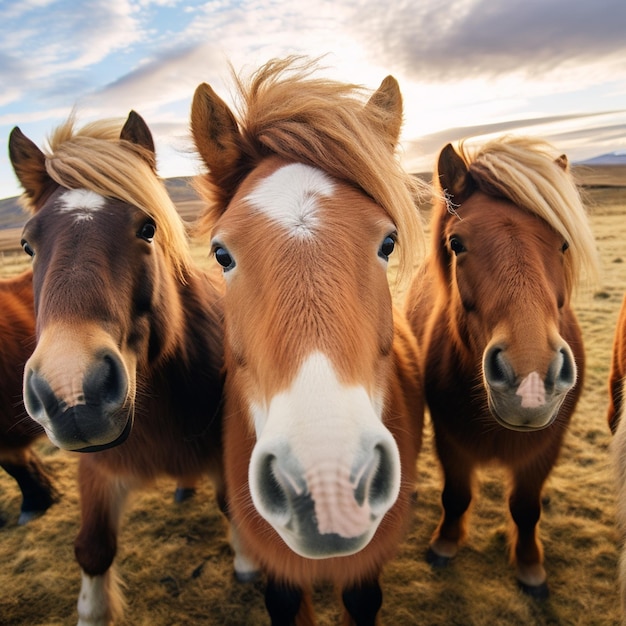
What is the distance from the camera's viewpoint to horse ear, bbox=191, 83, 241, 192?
6.50ft

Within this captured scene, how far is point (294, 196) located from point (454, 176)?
4.56 ft

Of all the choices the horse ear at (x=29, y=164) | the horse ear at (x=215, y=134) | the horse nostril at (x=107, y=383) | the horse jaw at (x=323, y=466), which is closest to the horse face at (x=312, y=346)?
the horse jaw at (x=323, y=466)

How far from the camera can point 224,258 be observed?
1759mm

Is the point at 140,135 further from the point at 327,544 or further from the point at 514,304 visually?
the point at 327,544

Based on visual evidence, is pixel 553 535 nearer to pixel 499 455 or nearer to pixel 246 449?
pixel 499 455

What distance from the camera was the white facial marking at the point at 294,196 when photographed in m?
1.53

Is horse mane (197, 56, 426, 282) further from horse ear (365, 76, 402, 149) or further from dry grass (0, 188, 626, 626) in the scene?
dry grass (0, 188, 626, 626)

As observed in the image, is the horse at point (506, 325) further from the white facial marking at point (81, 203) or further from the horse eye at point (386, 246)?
the white facial marking at point (81, 203)

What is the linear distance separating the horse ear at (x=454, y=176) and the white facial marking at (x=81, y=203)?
6.20 ft

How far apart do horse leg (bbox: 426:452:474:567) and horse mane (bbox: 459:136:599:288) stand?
1.52 m

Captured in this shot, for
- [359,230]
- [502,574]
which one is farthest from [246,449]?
[502,574]

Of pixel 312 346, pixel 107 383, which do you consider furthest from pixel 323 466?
pixel 107 383

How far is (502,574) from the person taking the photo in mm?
3320

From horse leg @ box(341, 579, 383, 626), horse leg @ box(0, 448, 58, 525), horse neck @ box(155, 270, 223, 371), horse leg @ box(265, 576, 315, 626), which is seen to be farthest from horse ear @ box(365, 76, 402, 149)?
horse leg @ box(0, 448, 58, 525)
